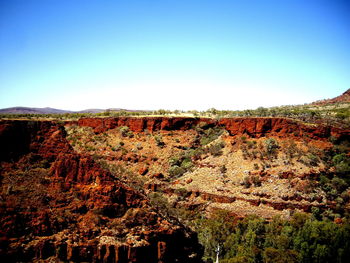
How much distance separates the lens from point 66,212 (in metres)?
11.4

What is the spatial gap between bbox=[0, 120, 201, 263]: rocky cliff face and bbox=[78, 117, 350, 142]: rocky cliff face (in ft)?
69.6

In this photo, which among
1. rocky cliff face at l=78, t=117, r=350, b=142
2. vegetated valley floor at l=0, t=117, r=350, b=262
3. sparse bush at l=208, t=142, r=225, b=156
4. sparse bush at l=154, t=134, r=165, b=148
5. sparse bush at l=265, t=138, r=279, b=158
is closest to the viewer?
vegetated valley floor at l=0, t=117, r=350, b=262

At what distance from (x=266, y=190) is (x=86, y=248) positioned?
60.3 ft

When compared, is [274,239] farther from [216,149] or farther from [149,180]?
[216,149]

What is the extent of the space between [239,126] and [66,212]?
87.0 ft

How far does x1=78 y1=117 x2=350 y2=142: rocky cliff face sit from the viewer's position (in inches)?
1179

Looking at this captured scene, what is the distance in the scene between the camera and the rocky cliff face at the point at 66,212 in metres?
10.2

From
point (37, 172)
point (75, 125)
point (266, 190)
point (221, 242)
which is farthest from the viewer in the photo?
point (75, 125)

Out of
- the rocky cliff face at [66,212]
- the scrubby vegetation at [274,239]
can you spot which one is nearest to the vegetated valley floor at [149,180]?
the rocky cliff face at [66,212]

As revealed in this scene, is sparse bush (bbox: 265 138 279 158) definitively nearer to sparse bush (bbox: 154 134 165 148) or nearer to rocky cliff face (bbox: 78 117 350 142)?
rocky cliff face (bbox: 78 117 350 142)

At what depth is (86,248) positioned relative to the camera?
10570 millimetres

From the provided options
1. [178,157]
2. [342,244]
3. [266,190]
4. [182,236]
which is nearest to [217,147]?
[178,157]

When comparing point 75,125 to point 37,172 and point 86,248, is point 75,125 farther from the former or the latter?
point 86,248

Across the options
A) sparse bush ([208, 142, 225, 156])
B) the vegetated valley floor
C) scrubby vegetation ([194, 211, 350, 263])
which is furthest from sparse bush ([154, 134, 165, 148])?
scrubby vegetation ([194, 211, 350, 263])
